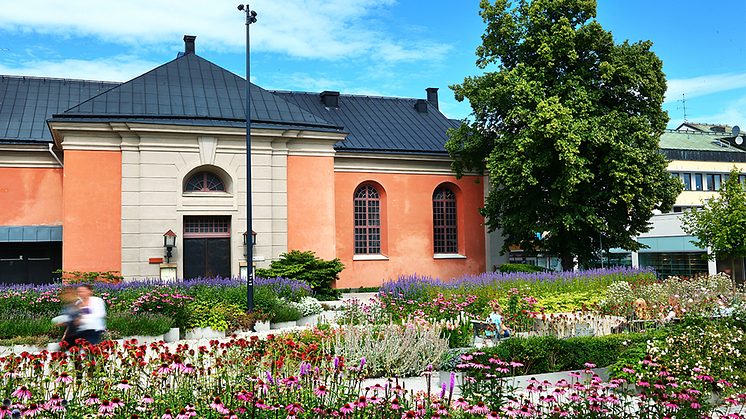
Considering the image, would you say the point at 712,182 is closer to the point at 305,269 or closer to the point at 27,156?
the point at 305,269

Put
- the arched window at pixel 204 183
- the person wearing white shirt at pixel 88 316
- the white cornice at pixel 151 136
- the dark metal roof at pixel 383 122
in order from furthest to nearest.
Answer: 1. the dark metal roof at pixel 383 122
2. the arched window at pixel 204 183
3. the white cornice at pixel 151 136
4. the person wearing white shirt at pixel 88 316

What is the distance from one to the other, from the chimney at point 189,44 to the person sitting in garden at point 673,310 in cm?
2293

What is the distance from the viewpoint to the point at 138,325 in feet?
45.5

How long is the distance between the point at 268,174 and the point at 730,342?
18307 millimetres

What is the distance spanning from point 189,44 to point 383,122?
10704mm

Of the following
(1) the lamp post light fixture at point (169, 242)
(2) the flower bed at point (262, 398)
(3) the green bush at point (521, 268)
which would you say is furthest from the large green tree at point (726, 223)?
(1) the lamp post light fixture at point (169, 242)

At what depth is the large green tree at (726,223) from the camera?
25922 millimetres

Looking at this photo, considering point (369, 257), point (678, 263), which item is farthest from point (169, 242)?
point (678, 263)

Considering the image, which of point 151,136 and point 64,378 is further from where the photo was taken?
point 151,136

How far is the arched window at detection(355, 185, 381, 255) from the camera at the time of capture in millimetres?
28297

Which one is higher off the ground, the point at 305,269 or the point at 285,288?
the point at 305,269

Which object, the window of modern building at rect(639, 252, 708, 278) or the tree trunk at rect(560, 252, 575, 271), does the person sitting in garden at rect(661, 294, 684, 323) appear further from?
the window of modern building at rect(639, 252, 708, 278)

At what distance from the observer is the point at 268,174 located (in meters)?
23.9

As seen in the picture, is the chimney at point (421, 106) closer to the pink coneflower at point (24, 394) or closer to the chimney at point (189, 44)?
the chimney at point (189, 44)
